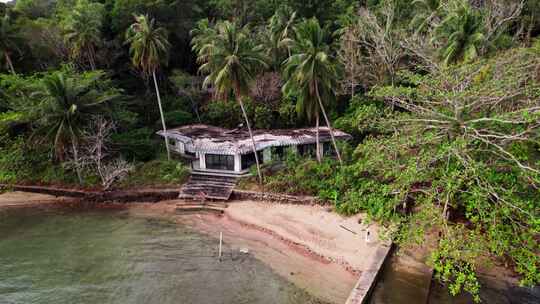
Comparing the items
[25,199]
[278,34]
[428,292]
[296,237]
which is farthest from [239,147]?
[25,199]

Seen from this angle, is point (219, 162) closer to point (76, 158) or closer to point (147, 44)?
point (147, 44)

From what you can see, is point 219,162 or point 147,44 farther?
point 219,162

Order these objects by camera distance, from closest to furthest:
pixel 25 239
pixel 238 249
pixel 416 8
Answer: pixel 238 249 → pixel 25 239 → pixel 416 8

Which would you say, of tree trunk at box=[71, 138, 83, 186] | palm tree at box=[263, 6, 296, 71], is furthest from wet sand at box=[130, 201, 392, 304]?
palm tree at box=[263, 6, 296, 71]

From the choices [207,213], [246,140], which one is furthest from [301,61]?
[207,213]

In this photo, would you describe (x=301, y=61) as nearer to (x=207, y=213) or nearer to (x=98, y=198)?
(x=207, y=213)

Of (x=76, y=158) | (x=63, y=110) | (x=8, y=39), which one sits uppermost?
(x=8, y=39)
